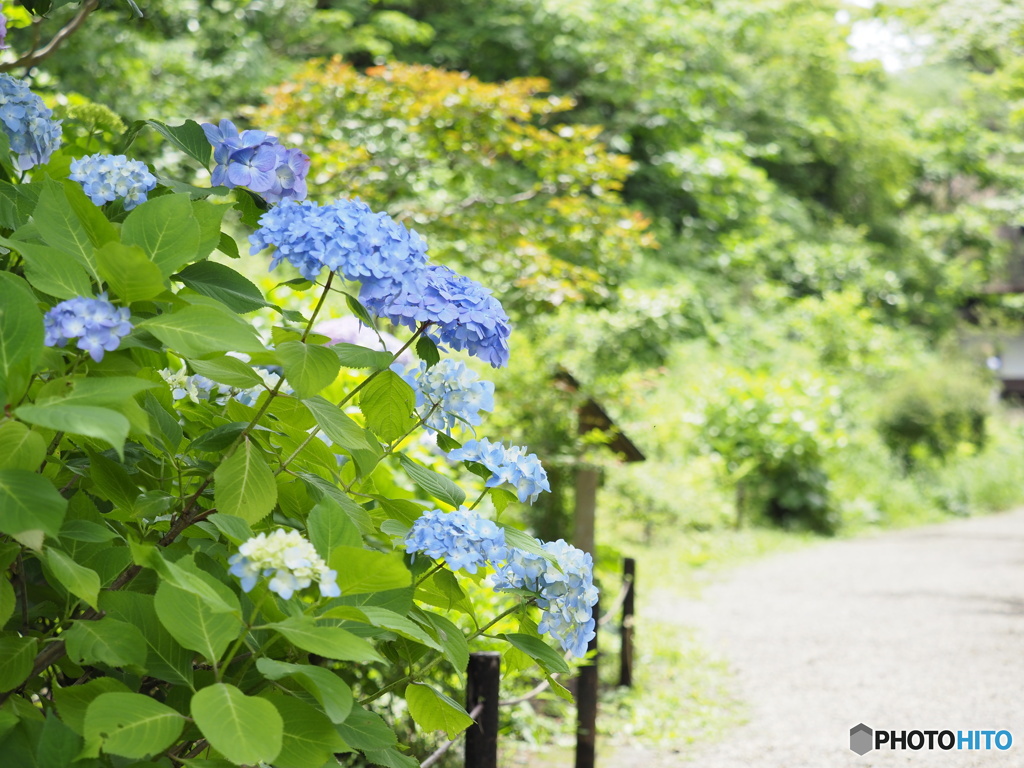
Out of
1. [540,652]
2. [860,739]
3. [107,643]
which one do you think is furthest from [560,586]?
[860,739]

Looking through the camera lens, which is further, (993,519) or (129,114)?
(993,519)

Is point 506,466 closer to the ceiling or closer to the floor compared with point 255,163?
closer to the floor

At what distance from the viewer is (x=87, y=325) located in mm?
871

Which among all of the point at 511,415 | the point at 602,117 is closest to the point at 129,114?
the point at 511,415

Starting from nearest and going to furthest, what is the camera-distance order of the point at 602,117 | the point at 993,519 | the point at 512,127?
the point at 512,127, the point at 993,519, the point at 602,117

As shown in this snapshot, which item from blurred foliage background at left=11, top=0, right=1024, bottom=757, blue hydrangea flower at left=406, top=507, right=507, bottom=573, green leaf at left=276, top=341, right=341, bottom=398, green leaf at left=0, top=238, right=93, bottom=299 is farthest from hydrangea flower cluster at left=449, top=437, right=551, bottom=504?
blurred foliage background at left=11, top=0, right=1024, bottom=757

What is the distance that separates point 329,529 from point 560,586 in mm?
357

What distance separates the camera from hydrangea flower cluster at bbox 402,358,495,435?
1.26m

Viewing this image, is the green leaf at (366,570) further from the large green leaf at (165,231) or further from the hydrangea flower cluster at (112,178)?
the hydrangea flower cluster at (112,178)

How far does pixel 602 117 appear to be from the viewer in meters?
14.2

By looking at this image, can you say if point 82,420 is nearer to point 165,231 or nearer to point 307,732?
point 165,231

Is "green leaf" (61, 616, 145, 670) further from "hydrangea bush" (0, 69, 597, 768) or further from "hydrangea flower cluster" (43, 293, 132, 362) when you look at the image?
"hydrangea flower cluster" (43, 293, 132, 362)

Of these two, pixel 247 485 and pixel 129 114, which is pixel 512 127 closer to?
pixel 129 114

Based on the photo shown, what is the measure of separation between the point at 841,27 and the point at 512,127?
48.2 ft
